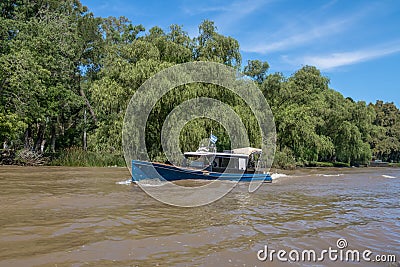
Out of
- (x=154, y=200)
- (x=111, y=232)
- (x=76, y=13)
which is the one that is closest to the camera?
(x=111, y=232)

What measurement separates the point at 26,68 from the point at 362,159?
39.4 metres

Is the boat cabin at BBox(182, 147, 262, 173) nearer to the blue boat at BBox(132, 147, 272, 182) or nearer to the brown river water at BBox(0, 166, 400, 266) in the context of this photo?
the blue boat at BBox(132, 147, 272, 182)

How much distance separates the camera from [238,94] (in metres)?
26.1

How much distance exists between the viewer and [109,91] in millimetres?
21438

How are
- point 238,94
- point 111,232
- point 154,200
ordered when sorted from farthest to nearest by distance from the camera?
point 238,94, point 154,200, point 111,232

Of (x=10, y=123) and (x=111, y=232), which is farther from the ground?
(x=10, y=123)

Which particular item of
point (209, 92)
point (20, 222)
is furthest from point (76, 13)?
point (20, 222)

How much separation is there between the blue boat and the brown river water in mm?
3738

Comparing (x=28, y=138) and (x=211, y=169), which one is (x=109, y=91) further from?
(x=28, y=138)

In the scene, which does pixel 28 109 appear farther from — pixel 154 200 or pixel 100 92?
pixel 154 200

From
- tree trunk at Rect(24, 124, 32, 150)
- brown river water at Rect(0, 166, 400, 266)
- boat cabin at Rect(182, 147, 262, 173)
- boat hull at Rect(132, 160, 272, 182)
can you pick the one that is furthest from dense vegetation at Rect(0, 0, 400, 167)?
brown river water at Rect(0, 166, 400, 266)

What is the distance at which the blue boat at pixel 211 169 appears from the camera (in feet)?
50.5

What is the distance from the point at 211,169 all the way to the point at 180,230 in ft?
35.8

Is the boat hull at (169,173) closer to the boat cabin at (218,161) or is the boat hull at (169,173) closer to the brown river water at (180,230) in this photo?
the boat cabin at (218,161)
